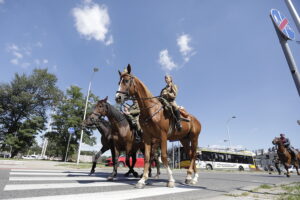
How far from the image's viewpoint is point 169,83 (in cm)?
556

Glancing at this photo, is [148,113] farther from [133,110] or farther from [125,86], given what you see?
[133,110]

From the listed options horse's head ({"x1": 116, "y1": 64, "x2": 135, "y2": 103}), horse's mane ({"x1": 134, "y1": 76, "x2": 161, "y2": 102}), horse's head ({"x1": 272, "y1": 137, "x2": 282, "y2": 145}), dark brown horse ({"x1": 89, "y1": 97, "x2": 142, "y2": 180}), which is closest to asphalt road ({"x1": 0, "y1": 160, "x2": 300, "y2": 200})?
dark brown horse ({"x1": 89, "y1": 97, "x2": 142, "y2": 180})

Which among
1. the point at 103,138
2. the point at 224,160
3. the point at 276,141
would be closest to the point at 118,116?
the point at 103,138

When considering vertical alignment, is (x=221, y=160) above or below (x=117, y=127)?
below

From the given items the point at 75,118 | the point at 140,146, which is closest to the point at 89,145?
the point at 75,118

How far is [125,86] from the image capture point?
464cm

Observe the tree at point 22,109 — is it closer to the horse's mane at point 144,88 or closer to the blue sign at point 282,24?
the horse's mane at point 144,88

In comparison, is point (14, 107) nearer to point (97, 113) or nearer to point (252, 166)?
point (97, 113)

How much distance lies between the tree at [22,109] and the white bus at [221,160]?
2768 centimetres

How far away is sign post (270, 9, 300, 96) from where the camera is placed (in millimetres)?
4090

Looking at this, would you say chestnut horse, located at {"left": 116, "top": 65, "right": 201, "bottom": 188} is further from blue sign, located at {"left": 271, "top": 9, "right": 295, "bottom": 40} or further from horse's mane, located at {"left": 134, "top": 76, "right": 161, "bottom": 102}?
blue sign, located at {"left": 271, "top": 9, "right": 295, "bottom": 40}

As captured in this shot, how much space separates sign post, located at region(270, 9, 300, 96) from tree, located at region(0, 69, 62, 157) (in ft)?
121

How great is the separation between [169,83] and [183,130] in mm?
1645

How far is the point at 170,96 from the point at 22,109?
3717cm
